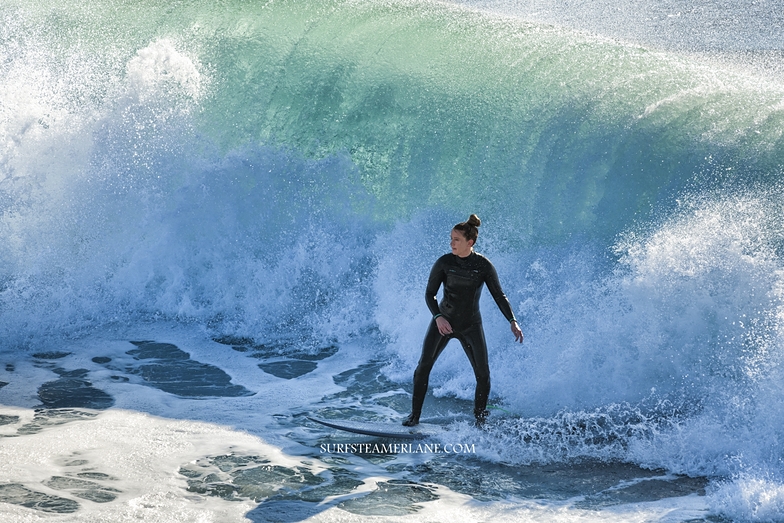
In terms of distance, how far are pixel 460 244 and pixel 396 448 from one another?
1694 millimetres

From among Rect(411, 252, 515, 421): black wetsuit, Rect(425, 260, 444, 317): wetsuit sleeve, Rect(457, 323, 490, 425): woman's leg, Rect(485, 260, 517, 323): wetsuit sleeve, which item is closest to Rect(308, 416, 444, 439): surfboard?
Rect(411, 252, 515, 421): black wetsuit

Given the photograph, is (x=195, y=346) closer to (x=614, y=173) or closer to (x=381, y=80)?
(x=381, y=80)

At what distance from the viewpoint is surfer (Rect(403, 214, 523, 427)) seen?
21.7 ft

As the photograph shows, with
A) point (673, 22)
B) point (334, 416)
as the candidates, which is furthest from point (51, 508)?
point (673, 22)

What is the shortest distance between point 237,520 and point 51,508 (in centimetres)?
116

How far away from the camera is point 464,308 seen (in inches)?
266

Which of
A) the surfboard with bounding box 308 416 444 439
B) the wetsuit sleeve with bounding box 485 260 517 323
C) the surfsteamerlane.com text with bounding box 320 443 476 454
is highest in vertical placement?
the wetsuit sleeve with bounding box 485 260 517 323

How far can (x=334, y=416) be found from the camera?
7.55 meters

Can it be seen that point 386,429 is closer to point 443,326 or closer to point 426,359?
point 426,359

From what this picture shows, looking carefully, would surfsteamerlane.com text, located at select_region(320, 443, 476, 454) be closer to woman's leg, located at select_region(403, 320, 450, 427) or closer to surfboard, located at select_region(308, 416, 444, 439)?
surfboard, located at select_region(308, 416, 444, 439)

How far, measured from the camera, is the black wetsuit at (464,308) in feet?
21.9

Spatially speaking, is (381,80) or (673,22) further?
(673,22)

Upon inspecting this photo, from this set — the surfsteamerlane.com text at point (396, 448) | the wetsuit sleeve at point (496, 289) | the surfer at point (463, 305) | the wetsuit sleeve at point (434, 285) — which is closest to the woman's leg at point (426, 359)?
the surfer at point (463, 305)

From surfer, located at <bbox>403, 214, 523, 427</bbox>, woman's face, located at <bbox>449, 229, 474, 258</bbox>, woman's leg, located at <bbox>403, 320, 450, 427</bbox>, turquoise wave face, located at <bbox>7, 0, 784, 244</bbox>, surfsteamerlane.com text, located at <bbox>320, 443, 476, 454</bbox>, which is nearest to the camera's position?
woman's face, located at <bbox>449, 229, 474, 258</bbox>
